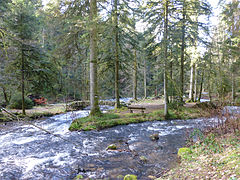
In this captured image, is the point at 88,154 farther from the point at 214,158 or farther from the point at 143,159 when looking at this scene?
the point at 214,158

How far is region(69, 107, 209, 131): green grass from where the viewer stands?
991cm

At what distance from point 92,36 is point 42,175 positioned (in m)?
8.41

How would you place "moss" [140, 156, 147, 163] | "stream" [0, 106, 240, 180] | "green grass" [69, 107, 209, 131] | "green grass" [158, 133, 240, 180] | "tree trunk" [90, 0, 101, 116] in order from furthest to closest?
1. "tree trunk" [90, 0, 101, 116]
2. "green grass" [69, 107, 209, 131]
3. "moss" [140, 156, 147, 163]
4. "stream" [0, 106, 240, 180]
5. "green grass" [158, 133, 240, 180]

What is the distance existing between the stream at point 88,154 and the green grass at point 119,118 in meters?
0.64

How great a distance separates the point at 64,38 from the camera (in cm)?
1072

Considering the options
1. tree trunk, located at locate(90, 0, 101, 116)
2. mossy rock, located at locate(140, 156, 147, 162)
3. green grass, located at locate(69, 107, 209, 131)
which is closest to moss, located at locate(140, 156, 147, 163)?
mossy rock, located at locate(140, 156, 147, 162)

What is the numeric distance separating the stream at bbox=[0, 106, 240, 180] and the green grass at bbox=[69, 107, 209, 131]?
637mm

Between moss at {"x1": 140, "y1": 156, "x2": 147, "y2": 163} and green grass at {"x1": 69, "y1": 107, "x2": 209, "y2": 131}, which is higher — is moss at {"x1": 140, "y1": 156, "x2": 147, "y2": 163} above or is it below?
below

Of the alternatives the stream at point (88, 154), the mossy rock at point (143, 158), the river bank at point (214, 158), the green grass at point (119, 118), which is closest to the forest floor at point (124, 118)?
the green grass at point (119, 118)

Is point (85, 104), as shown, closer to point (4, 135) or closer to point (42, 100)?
point (42, 100)

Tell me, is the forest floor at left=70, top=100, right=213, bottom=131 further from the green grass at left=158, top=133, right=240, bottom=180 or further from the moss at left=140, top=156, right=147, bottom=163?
the moss at left=140, top=156, right=147, bottom=163

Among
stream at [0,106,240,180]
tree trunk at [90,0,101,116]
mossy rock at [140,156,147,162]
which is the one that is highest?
tree trunk at [90,0,101,116]

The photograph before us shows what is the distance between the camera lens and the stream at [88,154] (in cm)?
496

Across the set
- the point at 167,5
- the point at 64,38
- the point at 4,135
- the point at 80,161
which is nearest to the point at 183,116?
the point at 167,5
